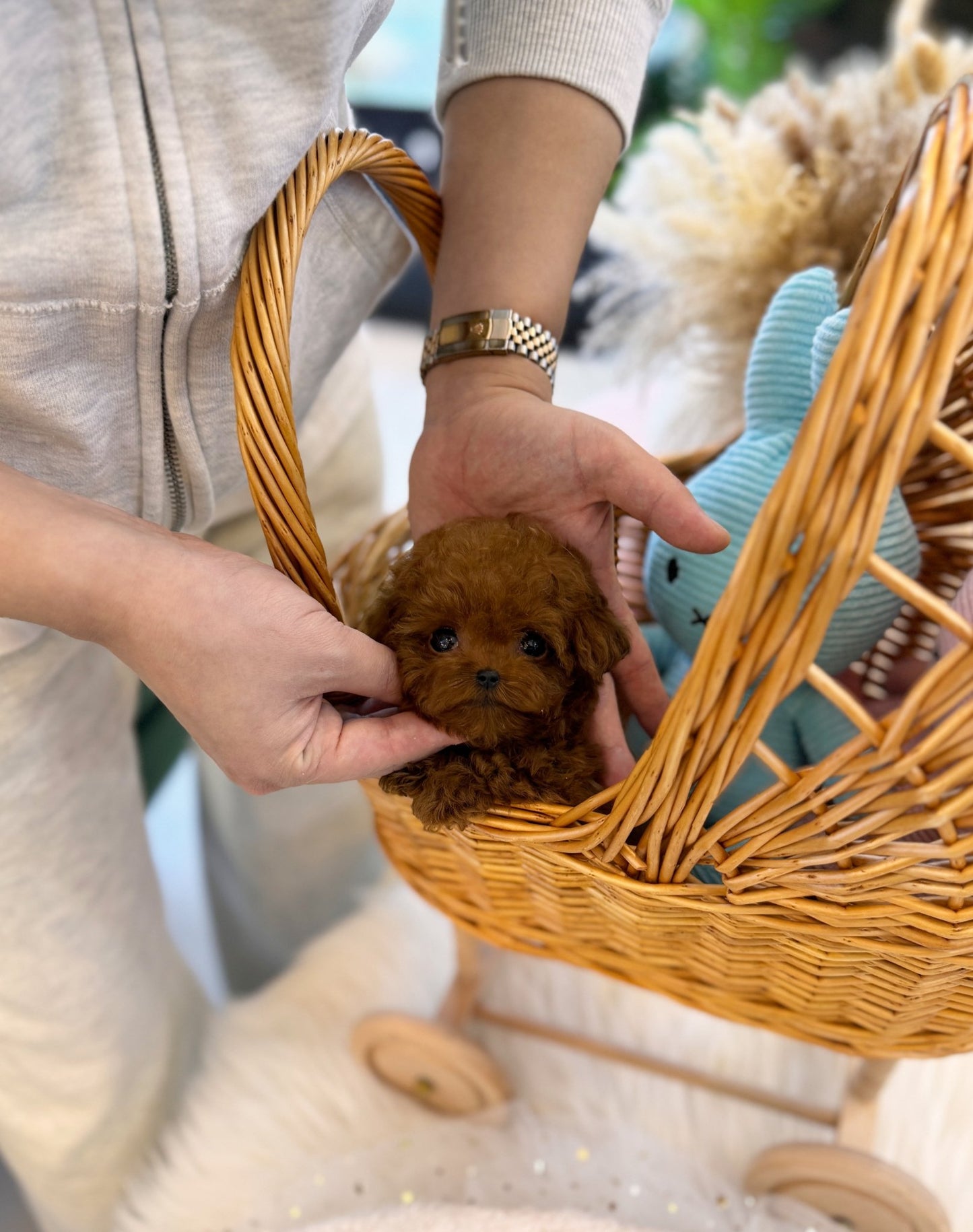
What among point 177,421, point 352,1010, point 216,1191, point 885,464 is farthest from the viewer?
point 352,1010

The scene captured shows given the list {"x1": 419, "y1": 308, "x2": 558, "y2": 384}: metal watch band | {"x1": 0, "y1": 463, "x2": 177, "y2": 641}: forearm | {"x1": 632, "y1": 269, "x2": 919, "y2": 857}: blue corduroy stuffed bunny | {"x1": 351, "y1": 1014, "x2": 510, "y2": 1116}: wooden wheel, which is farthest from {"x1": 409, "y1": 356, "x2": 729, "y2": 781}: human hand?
{"x1": 351, "y1": 1014, "x2": 510, "y2": 1116}: wooden wheel

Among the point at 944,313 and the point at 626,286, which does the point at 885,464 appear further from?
the point at 626,286

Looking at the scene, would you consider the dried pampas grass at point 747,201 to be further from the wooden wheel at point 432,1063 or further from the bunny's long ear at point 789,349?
the wooden wheel at point 432,1063

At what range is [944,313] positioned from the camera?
344 millimetres

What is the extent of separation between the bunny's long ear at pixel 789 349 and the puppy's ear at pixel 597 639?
10.9 inches

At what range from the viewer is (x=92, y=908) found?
0.69 metres

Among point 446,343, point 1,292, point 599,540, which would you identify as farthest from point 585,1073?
point 1,292

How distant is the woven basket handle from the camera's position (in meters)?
0.49

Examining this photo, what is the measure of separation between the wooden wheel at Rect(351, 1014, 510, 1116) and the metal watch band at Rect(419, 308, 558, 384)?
0.59 m

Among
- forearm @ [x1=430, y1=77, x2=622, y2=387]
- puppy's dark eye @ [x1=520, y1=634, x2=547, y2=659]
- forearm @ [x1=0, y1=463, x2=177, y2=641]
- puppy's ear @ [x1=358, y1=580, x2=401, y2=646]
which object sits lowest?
puppy's ear @ [x1=358, y1=580, x2=401, y2=646]

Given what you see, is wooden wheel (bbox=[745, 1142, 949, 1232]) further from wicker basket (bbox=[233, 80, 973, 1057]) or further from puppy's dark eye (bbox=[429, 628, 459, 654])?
puppy's dark eye (bbox=[429, 628, 459, 654])

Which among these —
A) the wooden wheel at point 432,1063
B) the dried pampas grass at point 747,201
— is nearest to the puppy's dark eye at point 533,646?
the wooden wheel at point 432,1063

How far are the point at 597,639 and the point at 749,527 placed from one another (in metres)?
0.24

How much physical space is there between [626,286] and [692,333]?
0.37ft
